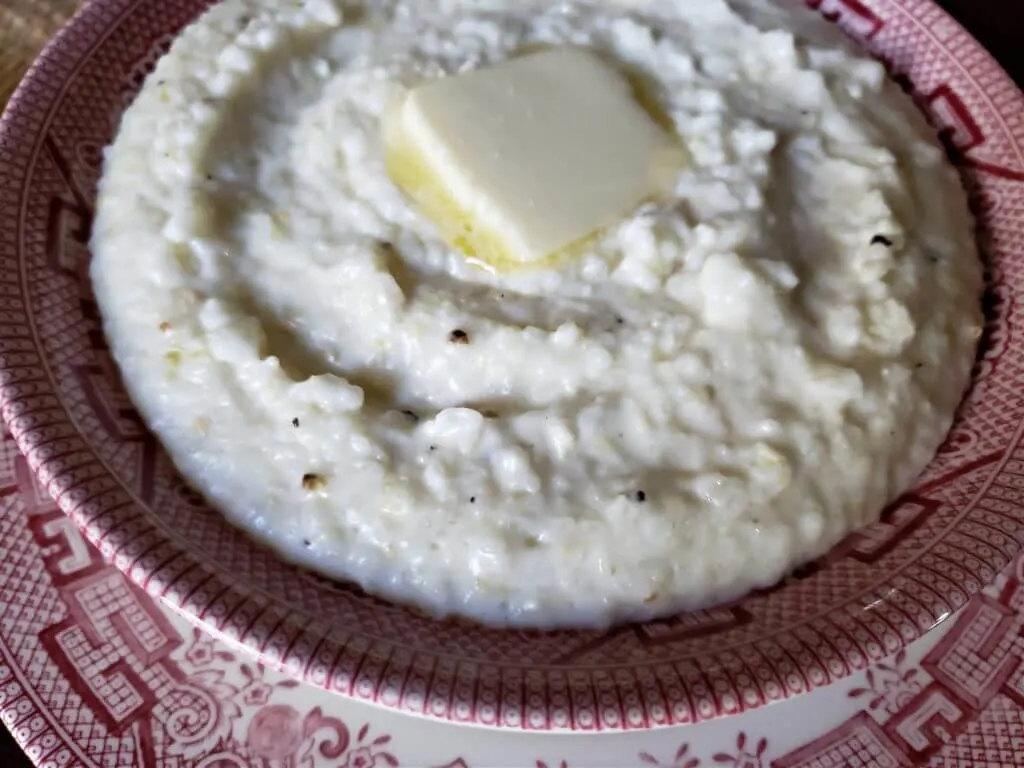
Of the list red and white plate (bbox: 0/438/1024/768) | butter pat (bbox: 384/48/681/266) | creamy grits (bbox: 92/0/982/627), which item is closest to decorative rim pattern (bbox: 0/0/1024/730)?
creamy grits (bbox: 92/0/982/627)

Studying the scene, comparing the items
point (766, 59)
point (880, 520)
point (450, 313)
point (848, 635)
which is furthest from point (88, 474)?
point (766, 59)

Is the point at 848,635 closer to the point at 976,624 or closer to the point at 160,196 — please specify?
the point at 976,624

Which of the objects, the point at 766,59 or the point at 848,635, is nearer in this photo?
the point at 848,635

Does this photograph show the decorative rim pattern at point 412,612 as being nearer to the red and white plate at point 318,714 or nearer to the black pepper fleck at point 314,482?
the black pepper fleck at point 314,482

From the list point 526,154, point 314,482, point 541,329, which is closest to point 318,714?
point 314,482

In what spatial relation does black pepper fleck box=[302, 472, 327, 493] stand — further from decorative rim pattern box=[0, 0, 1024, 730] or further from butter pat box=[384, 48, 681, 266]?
butter pat box=[384, 48, 681, 266]

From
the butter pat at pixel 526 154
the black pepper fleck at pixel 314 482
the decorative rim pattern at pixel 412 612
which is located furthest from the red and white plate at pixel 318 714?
the butter pat at pixel 526 154

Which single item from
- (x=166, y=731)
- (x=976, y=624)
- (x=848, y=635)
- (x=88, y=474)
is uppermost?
(x=848, y=635)
